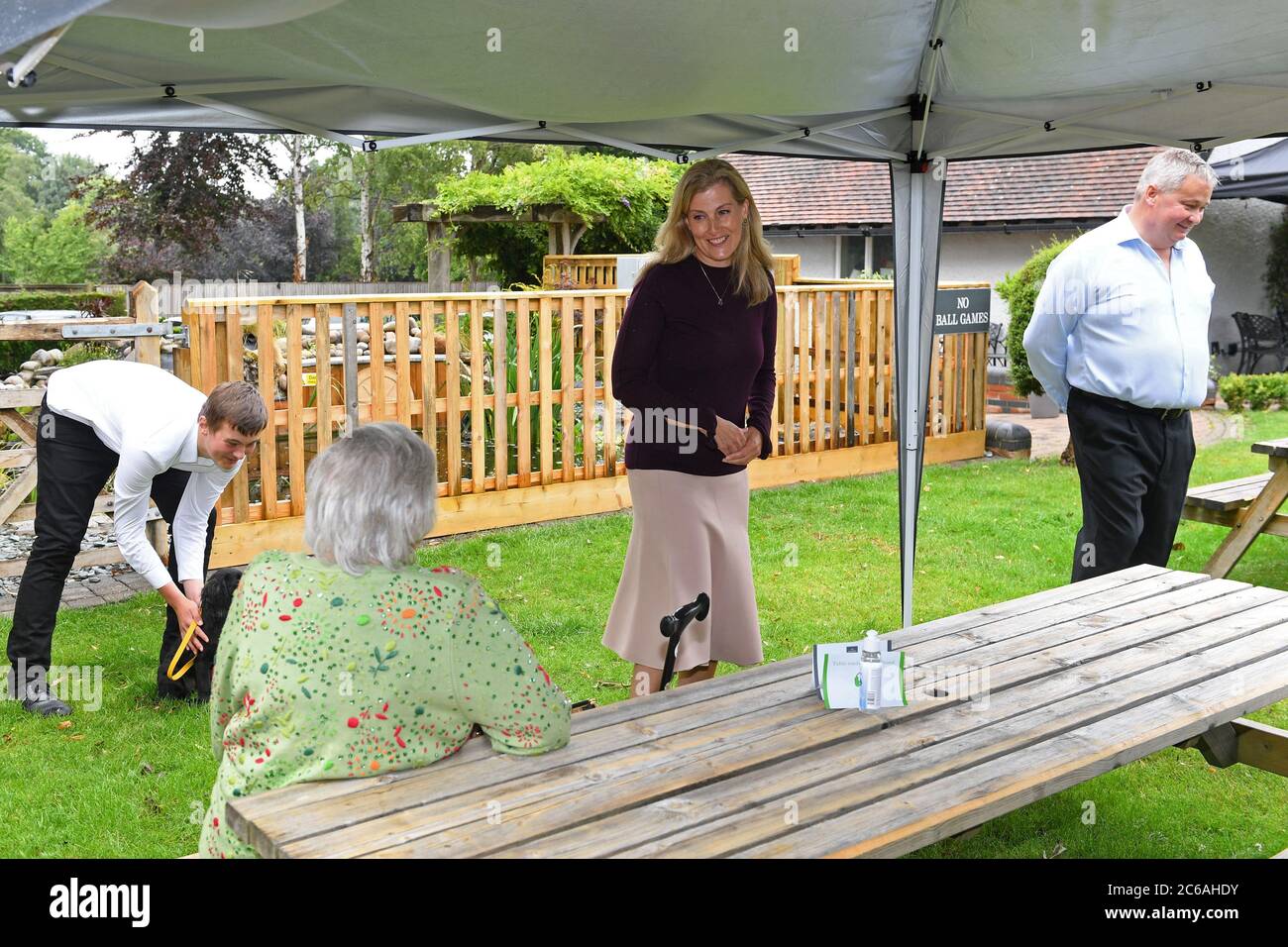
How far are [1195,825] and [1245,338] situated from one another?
1426 cm

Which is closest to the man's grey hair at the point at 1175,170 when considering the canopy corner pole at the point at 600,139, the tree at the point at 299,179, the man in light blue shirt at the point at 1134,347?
the man in light blue shirt at the point at 1134,347

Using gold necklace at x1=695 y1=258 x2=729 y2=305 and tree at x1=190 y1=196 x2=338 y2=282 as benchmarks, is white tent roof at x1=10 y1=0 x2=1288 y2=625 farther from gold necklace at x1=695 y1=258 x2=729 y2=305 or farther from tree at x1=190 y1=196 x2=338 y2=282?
tree at x1=190 y1=196 x2=338 y2=282

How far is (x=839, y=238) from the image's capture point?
21.8 m

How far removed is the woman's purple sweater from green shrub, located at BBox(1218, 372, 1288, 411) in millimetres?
11447

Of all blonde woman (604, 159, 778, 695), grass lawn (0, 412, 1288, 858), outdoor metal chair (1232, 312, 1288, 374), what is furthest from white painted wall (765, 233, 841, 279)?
blonde woman (604, 159, 778, 695)

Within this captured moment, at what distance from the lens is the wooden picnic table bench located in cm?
595

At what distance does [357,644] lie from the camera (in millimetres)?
2066

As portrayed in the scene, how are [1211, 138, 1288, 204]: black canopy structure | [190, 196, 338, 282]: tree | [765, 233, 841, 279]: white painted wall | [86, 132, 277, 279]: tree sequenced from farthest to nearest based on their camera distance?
[190, 196, 338, 282]: tree < [86, 132, 277, 279]: tree < [765, 233, 841, 279]: white painted wall < [1211, 138, 1288, 204]: black canopy structure

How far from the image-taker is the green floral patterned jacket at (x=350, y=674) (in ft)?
6.79

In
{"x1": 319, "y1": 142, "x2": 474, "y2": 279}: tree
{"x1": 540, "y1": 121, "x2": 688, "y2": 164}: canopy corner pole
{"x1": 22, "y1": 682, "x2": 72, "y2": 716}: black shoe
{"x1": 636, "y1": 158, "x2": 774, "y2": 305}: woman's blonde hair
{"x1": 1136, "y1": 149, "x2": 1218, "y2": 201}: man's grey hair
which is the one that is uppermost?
{"x1": 319, "y1": 142, "x2": 474, "y2": 279}: tree

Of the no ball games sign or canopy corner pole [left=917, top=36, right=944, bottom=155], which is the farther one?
the no ball games sign
